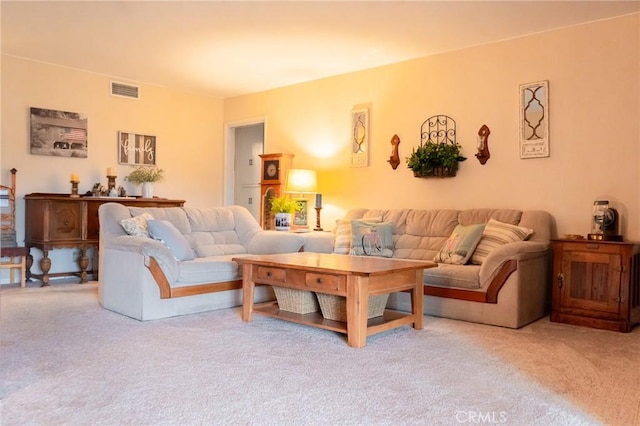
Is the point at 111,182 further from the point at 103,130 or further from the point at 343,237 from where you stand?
the point at 343,237

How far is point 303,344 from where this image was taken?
10.4ft

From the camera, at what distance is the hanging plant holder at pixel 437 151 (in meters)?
4.98

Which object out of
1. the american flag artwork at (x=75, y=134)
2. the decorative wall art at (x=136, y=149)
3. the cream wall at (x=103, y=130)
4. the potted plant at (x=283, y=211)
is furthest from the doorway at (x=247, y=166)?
the american flag artwork at (x=75, y=134)

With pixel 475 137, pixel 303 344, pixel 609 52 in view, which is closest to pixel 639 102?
pixel 609 52

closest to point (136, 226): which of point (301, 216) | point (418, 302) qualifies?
point (418, 302)

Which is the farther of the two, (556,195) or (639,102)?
(556,195)

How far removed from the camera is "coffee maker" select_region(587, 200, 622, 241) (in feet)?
12.7

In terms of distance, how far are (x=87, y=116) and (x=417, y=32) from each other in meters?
4.02

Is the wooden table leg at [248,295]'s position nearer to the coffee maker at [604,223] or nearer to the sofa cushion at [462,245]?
the sofa cushion at [462,245]

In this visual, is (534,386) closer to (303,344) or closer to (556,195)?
(303,344)

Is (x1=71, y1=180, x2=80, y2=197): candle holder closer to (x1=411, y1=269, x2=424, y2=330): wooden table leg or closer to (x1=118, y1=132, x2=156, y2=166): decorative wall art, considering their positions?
(x1=118, y1=132, x2=156, y2=166): decorative wall art

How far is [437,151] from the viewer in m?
5.02

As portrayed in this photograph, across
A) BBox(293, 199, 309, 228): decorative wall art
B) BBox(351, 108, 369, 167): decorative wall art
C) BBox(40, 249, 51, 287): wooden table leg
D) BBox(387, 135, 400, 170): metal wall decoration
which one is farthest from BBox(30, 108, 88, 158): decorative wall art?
BBox(387, 135, 400, 170): metal wall decoration

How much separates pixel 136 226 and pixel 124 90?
9.84 feet
